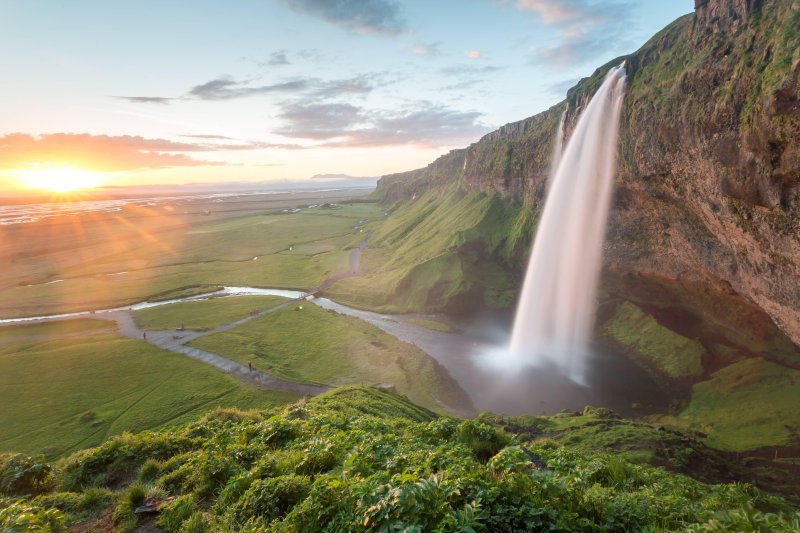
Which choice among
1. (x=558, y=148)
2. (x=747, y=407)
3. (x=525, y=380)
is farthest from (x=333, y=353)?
(x=558, y=148)

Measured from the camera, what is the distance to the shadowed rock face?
2681 cm

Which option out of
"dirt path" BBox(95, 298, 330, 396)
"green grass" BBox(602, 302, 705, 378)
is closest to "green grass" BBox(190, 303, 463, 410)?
"dirt path" BBox(95, 298, 330, 396)

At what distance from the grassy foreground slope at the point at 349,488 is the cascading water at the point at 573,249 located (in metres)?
36.9

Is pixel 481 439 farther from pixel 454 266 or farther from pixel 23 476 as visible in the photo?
pixel 454 266

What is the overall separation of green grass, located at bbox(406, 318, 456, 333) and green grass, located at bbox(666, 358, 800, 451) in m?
32.1

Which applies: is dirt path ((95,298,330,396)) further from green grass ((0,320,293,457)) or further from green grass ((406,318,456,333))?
green grass ((406,318,456,333))

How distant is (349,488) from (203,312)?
247 feet

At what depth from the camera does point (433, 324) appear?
64438 millimetres

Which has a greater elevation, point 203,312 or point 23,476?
point 23,476

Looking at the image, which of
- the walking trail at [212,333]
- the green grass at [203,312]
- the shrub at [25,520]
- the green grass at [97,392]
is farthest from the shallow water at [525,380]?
the shrub at [25,520]

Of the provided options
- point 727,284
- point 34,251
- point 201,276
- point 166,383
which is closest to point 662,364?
point 727,284

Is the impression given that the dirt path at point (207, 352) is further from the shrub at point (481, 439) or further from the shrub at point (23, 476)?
the shrub at point (481, 439)

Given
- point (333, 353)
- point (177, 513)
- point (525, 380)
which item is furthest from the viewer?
point (333, 353)

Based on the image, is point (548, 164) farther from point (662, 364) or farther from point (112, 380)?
point (112, 380)
